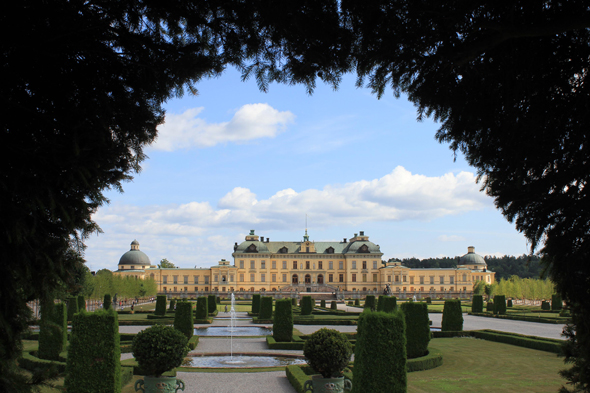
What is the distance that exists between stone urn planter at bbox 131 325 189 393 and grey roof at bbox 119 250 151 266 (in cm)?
6310

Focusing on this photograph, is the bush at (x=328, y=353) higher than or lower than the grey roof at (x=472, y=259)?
lower

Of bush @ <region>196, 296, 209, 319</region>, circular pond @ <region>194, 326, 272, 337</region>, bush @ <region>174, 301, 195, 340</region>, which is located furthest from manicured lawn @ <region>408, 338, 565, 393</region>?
bush @ <region>196, 296, 209, 319</region>

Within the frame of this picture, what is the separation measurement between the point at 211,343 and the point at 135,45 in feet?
42.8

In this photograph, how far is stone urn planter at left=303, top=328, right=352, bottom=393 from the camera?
762 centimetres

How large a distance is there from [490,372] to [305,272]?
186 ft

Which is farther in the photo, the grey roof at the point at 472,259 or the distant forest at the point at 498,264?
the distant forest at the point at 498,264

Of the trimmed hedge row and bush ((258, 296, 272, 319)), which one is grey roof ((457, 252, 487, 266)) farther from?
the trimmed hedge row

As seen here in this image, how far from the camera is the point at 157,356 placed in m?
7.64

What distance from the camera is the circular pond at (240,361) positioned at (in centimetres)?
1128

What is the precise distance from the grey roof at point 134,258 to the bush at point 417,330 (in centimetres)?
6080

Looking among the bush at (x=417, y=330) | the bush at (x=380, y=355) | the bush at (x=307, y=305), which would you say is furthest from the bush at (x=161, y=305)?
the bush at (x=380, y=355)

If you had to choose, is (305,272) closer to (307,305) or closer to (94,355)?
(307,305)

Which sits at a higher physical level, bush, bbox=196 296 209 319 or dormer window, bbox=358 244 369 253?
dormer window, bbox=358 244 369 253

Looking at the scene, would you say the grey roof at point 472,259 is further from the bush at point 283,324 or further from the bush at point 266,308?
the bush at point 283,324
